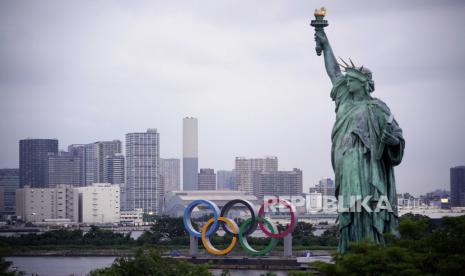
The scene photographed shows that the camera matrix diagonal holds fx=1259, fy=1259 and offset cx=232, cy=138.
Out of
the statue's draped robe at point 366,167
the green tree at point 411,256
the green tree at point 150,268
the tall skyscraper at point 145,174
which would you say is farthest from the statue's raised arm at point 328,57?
the tall skyscraper at point 145,174

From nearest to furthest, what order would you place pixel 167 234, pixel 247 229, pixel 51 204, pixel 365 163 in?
pixel 365 163, pixel 247 229, pixel 167 234, pixel 51 204

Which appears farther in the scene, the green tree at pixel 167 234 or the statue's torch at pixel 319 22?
the green tree at pixel 167 234

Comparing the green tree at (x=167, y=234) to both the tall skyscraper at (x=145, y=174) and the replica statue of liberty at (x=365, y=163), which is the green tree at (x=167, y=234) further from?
the tall skyscraper at (x=145, y=174)

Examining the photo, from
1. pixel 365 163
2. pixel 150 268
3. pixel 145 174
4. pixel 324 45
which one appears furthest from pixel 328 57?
pixel 145 174

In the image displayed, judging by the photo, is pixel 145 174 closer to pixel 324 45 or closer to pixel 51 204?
pixel 51 204

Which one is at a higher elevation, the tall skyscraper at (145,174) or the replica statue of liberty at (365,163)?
the tall skyscraper at (145,174)

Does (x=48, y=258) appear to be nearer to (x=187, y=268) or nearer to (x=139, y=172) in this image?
(x=187, y=268)

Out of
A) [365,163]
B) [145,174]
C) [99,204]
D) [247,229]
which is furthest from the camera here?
[145,174]
